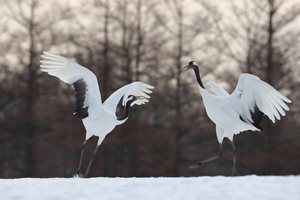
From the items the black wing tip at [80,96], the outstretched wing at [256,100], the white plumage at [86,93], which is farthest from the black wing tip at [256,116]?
the black wing tip at [80,96]

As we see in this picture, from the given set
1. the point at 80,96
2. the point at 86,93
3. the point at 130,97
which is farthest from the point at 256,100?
the point at 80,96

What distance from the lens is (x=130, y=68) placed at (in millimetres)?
25719

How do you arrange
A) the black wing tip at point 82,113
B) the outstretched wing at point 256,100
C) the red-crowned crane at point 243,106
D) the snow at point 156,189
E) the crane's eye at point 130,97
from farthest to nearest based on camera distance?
1. the crane's eye at point 130,97
2. the black wing tip at point 82,113
3. the red-crowned crane at point 243,106
4. the outstretched wing at point 256,100
5. the snow at point 156,189

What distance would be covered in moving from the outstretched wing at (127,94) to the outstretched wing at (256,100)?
2143 millimetres

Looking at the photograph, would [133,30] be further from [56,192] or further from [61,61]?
[56,192]

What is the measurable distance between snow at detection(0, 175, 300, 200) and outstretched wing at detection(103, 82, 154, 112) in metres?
3.57

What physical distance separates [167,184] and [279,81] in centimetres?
1379

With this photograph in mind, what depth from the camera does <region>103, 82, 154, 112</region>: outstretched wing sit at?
41.9 ft

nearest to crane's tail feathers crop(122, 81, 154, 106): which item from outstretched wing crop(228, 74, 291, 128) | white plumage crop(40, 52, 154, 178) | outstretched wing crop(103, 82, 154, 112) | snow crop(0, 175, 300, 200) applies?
outstretched wing crop(103, 82, 154, 112)

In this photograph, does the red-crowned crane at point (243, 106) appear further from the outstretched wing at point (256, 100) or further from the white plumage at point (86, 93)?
the white plumage at point (86, 93)

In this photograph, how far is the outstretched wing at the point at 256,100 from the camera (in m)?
11.1

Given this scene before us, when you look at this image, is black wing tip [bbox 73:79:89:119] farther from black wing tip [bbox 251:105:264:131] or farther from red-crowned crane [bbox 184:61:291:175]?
black wing tip [bbox 251:105:264:131]

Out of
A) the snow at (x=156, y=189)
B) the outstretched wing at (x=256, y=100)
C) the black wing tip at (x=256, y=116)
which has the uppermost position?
the outstretched wing at (x=256, y=100)

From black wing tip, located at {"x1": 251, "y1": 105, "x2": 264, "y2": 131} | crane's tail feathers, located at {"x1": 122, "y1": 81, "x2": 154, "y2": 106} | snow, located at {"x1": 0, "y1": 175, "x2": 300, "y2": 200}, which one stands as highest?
crane's tail feathers, located at {"x1": 122, "y1": 81, "x2": 154, "y2": 106}
